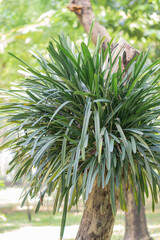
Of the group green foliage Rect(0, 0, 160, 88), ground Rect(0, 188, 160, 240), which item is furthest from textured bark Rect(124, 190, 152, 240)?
green foliage Rect(0, 0, 160, 88)

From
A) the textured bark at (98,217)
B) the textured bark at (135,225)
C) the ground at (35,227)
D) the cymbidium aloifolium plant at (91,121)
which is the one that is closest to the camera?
the cymbidium aloifolium plant at (91,121)

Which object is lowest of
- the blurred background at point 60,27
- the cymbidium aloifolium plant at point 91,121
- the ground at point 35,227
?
the ground at point 35,227

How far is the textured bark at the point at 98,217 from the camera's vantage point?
180cm

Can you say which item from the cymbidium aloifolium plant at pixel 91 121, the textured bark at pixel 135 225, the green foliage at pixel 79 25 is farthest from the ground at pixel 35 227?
the cymbidium aloifolium plant at pixel 91 121

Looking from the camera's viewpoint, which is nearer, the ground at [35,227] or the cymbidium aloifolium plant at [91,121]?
the cymbidium aloifolium plant at [91,121]

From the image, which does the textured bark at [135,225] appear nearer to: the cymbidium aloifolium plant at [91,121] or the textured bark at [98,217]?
the textured bark at [98,217]

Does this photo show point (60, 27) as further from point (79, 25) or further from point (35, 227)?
point (35, 227)

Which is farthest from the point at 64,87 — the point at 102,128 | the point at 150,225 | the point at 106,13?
the point at 150,225

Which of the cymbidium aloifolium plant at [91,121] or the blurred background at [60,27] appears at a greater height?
the blurred background at [60,27]

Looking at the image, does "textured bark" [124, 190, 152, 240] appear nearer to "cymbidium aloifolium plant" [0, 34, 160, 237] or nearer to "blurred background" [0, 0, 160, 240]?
"blurred background" [0, 0, 160, 240]

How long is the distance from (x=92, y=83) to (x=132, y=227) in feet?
11.6

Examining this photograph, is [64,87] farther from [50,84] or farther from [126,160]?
[126,160]

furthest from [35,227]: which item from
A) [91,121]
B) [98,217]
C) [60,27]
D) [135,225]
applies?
[91,121]

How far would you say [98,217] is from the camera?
1800 millimetres
